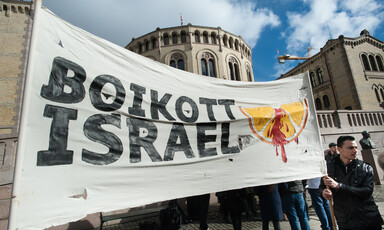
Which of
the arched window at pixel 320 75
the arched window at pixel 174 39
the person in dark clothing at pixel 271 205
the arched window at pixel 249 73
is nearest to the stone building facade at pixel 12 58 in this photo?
the arched window at pixel 174 39

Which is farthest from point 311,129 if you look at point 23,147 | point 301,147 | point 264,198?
point 23,147

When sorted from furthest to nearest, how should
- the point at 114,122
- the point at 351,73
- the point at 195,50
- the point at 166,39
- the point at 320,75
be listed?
the point at 320,75 → the point at 166,39 → the point at 195,50 → the point at 351,73 → the point at 114,122

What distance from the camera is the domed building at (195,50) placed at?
2609cm

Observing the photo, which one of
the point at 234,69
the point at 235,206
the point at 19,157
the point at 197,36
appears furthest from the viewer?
the point at 234,69

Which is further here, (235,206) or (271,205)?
(235,206)

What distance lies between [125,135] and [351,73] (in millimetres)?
30835

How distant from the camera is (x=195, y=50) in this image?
26.4m

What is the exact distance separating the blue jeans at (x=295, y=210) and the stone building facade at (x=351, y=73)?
87.7 ft

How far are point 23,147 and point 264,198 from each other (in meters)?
3.70

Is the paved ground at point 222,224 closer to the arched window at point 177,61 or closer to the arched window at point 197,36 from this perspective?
the arched window at point 177,61

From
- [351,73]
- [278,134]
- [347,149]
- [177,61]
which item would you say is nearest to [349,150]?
[347,149]

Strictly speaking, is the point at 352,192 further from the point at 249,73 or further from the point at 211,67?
the point at 249,73

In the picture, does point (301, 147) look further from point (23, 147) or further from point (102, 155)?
point (23, 147)

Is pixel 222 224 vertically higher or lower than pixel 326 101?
lower
